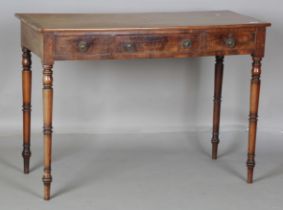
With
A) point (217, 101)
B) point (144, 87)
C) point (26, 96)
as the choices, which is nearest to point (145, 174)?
point (217, 101)

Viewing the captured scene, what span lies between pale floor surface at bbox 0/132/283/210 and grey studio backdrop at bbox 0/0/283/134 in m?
0.11

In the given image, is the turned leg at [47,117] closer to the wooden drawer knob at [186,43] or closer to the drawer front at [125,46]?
the drawer front at [125,46]

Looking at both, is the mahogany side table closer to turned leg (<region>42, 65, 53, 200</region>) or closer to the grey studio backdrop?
turned leg (<region>42, 65, 53, 200</region>)

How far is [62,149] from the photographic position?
5.42m

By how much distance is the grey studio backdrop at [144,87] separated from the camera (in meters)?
5.56

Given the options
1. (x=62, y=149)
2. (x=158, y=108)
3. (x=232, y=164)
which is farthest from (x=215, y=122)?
(x=62, y=149)

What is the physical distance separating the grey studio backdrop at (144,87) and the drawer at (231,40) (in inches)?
43.5

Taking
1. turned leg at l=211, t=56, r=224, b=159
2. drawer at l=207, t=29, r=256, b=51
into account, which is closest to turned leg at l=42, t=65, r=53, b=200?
drawer at l=207, t=29, r=256, b=51

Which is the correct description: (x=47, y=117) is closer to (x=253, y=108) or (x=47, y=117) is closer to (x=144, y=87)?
(x=253, y=108)

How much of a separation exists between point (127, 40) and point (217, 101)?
3.58 ft

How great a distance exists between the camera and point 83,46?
426cm

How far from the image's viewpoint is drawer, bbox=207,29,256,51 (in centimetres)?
448

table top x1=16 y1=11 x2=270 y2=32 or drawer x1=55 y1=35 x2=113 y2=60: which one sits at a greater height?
table top x1=16 y1=11 x2=270 y2=32

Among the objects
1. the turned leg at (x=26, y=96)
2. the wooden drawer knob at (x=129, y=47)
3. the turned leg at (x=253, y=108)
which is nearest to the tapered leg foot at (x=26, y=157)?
the turned leg at (x=26, y=96)
